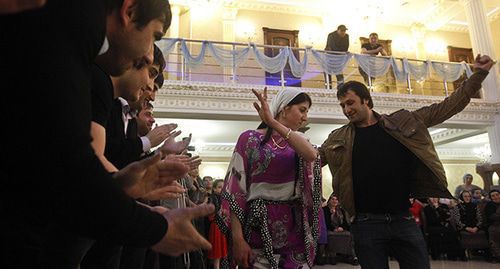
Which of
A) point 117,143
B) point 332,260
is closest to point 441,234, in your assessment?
point 332,260

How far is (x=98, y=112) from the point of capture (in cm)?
92

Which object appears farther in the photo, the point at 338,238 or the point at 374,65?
the point at 374,65

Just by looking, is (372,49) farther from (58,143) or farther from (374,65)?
(58,143)

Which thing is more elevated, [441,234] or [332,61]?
[332,61]

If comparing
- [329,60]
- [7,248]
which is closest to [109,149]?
[7,248]

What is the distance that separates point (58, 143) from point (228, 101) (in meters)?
7.62

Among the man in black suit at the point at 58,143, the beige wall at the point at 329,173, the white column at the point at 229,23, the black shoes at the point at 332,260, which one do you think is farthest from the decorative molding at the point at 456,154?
the man in black suit at the point at 58,143

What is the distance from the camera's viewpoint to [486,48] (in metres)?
9.79

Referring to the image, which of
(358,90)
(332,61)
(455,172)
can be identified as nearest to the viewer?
(358,90)

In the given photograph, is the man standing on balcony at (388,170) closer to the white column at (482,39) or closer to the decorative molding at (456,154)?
the white column at (482,39)

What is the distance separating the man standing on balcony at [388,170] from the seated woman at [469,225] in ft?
18.7

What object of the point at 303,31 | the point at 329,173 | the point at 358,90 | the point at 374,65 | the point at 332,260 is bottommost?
the point at 332,260

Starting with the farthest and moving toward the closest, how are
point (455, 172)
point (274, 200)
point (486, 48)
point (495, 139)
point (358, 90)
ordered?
point (455, 172) → point (486, 48) → point (495, 139) → point (358, 90) → point (274, 200)

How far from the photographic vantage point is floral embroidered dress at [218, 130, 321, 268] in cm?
171
